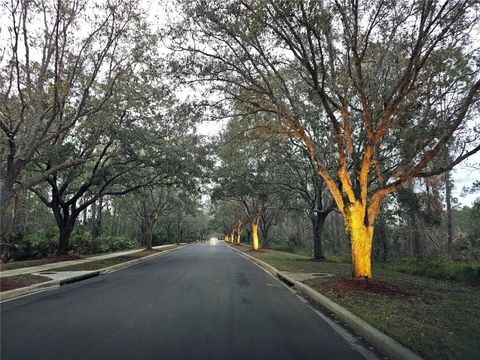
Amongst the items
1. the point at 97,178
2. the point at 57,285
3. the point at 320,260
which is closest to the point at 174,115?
the point at 57,285

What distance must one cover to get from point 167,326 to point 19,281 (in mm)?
8435

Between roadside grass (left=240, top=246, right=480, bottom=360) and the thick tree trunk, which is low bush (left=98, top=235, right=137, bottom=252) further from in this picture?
roadside grass (left=240, top=246, right=480, bottom=360)

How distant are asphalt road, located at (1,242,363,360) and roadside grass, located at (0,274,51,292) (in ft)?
3.79

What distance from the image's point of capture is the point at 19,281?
12672 millimetres

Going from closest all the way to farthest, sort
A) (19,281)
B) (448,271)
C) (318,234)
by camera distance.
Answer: (19,281) < (448,271) < (318,234)

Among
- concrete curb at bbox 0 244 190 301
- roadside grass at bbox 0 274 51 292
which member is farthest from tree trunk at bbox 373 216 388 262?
roadside grass at bbox 0 274 51 292

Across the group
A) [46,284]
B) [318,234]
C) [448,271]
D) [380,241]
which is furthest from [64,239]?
[448,271]

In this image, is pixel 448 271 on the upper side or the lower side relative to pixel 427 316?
upper

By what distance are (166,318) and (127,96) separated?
1352 centimetres

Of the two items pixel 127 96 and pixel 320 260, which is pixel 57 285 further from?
pixel 320 260

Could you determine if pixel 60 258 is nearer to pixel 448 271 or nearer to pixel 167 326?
pixel 167 326

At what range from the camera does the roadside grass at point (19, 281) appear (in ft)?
37.7

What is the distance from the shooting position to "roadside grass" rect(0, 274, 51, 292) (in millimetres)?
11503

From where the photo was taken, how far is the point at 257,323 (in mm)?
7117
